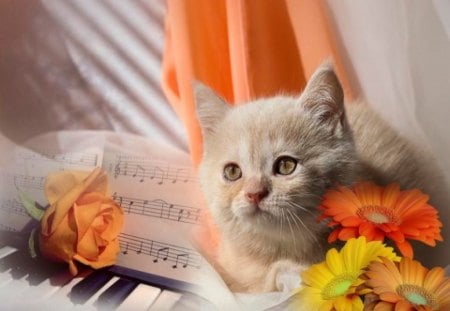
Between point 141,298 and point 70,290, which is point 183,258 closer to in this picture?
point 141,298

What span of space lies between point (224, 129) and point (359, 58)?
0.27 meters

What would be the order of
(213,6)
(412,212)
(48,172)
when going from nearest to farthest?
(412,212), (213,6), (48,172)

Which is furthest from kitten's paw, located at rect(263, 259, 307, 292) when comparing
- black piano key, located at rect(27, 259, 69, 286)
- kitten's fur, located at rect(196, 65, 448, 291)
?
black piano key, located at rect(27, 259, 69, 286)

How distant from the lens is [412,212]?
892 millimetres

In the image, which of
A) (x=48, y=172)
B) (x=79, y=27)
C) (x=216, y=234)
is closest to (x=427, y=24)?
(x=216, y=234)

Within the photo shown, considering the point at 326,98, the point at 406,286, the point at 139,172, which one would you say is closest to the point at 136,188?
the point at 139,172

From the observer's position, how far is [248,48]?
964 mm

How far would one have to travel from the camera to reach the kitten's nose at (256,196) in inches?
34.7

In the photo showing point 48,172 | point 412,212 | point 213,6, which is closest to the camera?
point 412,212

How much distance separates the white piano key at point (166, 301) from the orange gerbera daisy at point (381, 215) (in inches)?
12.1

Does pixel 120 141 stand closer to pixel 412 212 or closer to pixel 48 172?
pixel 48 172

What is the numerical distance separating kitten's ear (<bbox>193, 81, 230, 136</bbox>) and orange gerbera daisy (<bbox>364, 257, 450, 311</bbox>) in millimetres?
353

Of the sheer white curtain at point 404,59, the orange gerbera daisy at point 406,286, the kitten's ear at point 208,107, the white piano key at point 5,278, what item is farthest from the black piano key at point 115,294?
the sheer white curtain at point 404,59

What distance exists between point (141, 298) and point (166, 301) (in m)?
0.05
